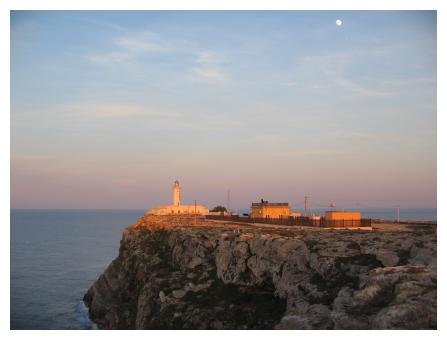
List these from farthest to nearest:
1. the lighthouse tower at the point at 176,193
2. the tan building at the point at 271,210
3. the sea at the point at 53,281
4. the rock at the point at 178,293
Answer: the lighthouse tower at the point at 176,193
the tan building at the point at 271,210
the sea at the point at 53,281
the rock at the point at 178,293

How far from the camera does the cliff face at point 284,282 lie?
65.7 feet

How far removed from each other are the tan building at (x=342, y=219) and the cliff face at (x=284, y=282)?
7.50 m

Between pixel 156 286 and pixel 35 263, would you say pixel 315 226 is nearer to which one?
pixel 156 286

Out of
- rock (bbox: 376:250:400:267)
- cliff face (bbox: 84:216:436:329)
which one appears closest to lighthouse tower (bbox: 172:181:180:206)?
cliff face (bbox: 84:216:436:329)

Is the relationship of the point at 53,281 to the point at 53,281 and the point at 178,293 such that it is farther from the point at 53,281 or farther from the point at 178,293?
the point at 178,293

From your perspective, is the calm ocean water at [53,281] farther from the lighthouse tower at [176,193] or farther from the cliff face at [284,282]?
the lighthouse tower at [176,193]

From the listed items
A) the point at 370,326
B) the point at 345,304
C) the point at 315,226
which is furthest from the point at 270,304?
the point at 315,226

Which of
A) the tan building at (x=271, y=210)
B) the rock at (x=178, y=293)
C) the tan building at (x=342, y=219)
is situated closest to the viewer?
the rock at (x=178, y=293)

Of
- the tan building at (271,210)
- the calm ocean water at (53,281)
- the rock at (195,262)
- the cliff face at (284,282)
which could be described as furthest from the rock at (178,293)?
the tan building at (271,210)

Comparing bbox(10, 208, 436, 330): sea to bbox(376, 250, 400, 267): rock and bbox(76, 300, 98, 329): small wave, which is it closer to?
bbox(76, 300, 98, 329): small wave

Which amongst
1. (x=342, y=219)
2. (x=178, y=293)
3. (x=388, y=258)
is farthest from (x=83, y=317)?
(x=388, y=258)

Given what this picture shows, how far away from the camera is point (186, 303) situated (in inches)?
1195

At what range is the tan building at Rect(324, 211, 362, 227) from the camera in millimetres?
41344
